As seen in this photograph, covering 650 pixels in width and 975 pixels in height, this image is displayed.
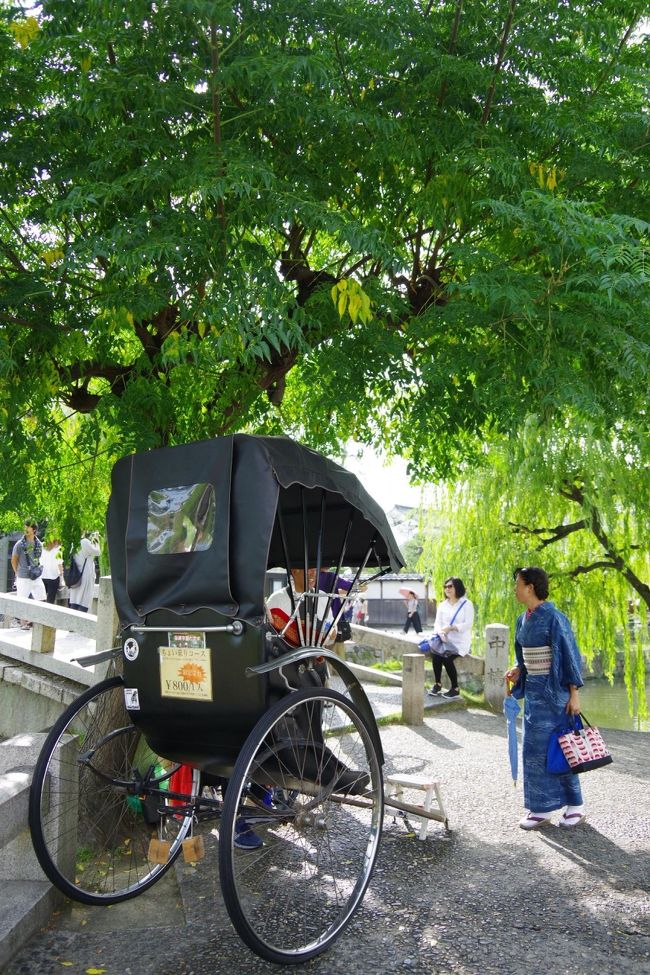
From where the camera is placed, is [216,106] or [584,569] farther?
[584,569]

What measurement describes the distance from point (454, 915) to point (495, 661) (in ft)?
24.1

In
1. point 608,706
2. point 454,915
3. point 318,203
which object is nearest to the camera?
point 454,915

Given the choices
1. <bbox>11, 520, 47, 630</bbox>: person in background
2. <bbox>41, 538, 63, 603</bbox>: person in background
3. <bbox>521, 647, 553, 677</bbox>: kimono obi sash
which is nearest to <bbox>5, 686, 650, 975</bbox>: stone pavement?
<bbox>521, 647, 553, 677</bbox>: kimono obi sash

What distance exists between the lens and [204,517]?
4.18 meters

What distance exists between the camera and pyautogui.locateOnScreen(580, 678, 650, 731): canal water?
674 inches

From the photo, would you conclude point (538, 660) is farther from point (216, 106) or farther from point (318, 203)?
point (216, 106)

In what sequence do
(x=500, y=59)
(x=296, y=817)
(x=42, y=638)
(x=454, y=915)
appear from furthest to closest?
(x=42, y=638) → (x=500, y=59) → (x=454, y=915) → (x=296, y=817)

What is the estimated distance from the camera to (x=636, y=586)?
12203 mm

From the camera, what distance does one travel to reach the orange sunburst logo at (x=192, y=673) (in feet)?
13.0

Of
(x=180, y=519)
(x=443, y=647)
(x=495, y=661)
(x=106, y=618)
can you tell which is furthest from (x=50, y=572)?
(x=180, y=519)

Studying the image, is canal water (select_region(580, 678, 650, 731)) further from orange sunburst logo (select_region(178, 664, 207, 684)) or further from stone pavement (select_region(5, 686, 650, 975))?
orange sunburst logo (select_region(178, 664, 207, 684))

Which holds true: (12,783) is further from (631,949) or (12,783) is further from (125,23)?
(125,23)

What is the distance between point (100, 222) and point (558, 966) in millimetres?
5106

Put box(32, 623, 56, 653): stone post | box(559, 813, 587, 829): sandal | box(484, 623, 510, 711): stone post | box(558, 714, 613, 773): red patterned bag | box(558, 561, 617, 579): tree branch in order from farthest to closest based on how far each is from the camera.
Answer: box(558, 561, 617, 579): tree branch
box(484, 623, 510, 711): stone post
box(32, 623, 56, 653): stone post
box(559, 813, 587, 829): sandal
box(558, 714, 613, 773): red patterned bag
